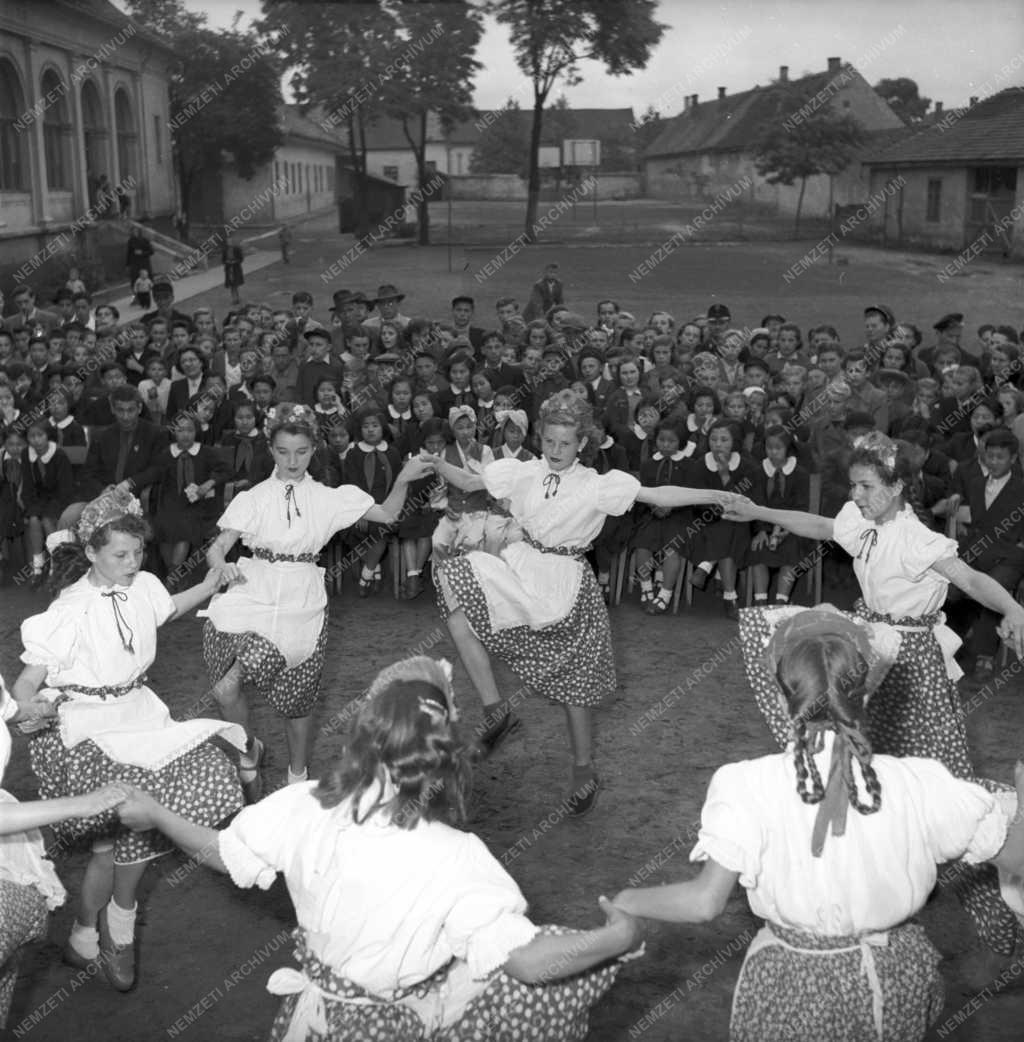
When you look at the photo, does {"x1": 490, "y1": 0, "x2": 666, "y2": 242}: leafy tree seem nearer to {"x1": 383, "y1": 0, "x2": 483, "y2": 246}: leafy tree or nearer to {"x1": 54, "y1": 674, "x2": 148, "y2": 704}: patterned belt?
{"x1": 383, "y1": 0, "x2": 483, "y2": 246}: leafy tree

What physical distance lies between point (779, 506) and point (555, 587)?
3.44 m

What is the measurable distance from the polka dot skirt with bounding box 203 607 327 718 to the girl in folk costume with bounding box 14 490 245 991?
1.06 meters

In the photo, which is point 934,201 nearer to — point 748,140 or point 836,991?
point 748,140

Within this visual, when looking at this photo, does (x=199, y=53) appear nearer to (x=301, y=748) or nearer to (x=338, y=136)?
(x=338, y=136)

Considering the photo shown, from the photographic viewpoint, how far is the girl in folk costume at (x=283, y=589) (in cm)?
615

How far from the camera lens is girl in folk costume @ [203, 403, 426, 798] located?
6.15 m

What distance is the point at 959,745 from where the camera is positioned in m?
5.29

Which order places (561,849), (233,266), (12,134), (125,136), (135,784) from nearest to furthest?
(135,784)
(561,849)
(233,266)
(12,134)
(125,136)

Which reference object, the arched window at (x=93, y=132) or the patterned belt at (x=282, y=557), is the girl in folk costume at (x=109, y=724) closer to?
the patterned belt at (x=282, y=557)

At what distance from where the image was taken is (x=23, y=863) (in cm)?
398

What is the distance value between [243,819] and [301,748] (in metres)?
3.10

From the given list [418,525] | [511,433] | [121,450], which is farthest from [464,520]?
[121,450]

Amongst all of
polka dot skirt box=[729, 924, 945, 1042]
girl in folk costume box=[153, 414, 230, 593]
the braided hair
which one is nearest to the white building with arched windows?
girl in folk costume box=[153, 414, 230, 593]

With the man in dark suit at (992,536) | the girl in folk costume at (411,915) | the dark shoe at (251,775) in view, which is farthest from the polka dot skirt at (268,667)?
the man in dark suit at (992,536)
